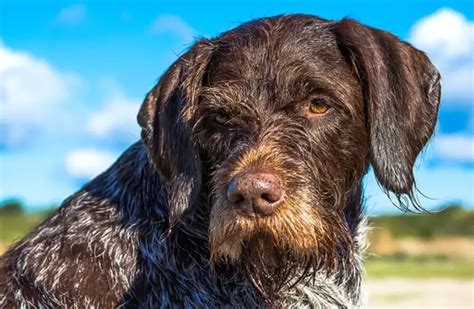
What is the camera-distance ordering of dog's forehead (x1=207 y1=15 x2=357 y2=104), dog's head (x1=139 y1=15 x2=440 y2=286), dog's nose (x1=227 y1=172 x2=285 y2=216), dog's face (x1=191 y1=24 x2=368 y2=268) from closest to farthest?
dog's nose (x1=227 y1=172 x2=285 y2=216), dog's face (x1=191 y1=24 x2=368 y2=268), dog's head (x1=139 y1=15 x2=440 y2=286), dog's forehead (x1=207 y1=15 x2=357 y2=104)

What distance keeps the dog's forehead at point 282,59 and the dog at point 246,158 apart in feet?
0.03

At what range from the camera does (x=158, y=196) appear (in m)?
6.49

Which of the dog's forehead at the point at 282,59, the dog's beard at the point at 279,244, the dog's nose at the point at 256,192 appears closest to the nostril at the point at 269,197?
the dog's nose at the point at 256,192

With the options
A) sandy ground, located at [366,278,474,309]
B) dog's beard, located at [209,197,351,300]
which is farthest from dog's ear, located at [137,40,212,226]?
sandy ground, located at [366,278,474,309]

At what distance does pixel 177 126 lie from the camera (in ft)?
20.4

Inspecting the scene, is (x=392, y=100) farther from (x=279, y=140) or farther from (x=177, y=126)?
(x=177, y=126)

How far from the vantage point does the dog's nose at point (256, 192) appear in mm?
5133

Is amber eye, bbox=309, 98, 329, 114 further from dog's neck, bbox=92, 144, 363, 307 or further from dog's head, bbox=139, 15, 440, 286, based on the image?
dog's neck, bbox=92, 144, 363, 307

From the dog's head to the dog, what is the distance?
1cm

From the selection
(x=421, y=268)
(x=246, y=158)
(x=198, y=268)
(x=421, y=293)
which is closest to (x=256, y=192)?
(x=246, y=158)

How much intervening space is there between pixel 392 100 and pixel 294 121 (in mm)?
749

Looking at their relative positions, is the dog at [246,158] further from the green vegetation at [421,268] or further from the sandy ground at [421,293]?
the green vegetation at [421,268]

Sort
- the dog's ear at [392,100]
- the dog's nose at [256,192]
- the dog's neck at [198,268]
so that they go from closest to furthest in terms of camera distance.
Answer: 1. the dog's nose at [256,192]
2. the dog's ear at [392,100]
3. the dog's neck at [198,268]

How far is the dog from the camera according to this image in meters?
5.75
